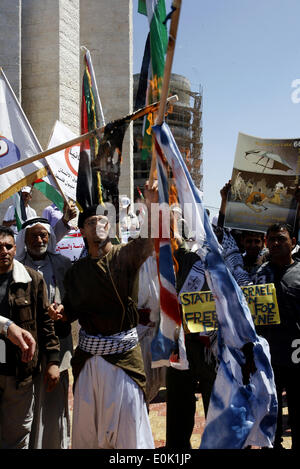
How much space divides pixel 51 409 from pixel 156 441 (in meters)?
1.19

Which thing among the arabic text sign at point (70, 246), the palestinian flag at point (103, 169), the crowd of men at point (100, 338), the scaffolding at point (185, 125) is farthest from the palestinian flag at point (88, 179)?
the scaffolding at point (185, 125)

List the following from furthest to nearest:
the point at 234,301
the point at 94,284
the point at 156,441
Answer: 1. the point at 156,441
2. the point at 94,284
3. the point at 234,301

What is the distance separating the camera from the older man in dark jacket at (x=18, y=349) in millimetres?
3156

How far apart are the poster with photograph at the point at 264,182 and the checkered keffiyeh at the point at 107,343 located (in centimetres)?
141

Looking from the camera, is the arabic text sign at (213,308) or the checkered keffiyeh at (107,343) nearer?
the checkered keffiyeh at (107,343)

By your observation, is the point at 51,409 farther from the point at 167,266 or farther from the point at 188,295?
the point at 167,266

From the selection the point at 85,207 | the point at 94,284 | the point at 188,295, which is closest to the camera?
the point at 94,284

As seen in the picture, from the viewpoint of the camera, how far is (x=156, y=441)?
14.2 ft

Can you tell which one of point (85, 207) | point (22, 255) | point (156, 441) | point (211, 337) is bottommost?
point (156, 441)

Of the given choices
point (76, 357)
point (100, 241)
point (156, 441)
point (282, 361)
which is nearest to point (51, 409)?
point (76, 357)

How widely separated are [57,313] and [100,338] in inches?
14.1

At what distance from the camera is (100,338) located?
2.94 m

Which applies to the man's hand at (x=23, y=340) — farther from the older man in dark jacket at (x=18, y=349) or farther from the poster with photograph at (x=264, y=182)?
the poster with photograph at (x=264, y=182)

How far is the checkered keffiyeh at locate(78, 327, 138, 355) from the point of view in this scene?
115 inches
